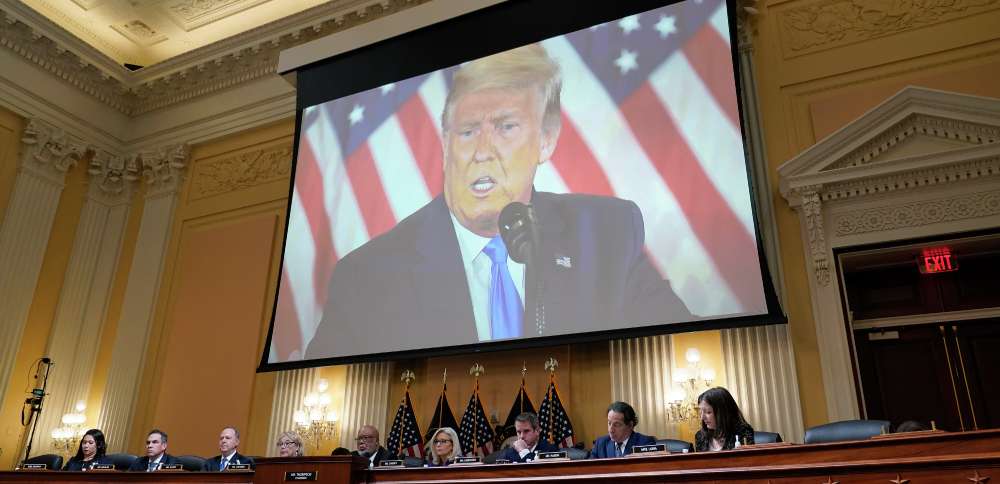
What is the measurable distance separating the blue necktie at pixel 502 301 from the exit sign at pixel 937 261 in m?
3.14

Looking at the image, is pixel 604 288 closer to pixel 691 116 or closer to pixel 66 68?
pixel 691 116

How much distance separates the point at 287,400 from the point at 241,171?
10.0 ft

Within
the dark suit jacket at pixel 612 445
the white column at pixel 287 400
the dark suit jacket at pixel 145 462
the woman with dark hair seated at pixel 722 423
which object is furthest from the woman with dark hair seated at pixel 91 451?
the woman with dark hair seated at pixel 722 423

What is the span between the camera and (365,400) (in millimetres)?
6699

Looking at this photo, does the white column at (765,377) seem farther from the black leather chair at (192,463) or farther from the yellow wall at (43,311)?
the yellow wall at (43,311)

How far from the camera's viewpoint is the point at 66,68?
897 centimetres

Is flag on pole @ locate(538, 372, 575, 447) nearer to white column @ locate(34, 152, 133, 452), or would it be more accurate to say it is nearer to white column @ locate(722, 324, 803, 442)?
white column @ locate(722, 324, 803, 442)

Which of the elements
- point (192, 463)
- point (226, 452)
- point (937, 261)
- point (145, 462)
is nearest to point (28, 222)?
point (145, 462)

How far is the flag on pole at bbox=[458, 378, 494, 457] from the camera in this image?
595 centimetres

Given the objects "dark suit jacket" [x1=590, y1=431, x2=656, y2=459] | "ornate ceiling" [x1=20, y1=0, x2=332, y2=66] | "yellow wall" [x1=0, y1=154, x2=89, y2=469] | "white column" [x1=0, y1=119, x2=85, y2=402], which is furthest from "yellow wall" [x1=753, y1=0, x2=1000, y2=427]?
"white column" [x1=0, y1=119, x2=85, y2=402]

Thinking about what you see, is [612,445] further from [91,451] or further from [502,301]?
[91,451]

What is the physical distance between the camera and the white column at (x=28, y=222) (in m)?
7.96

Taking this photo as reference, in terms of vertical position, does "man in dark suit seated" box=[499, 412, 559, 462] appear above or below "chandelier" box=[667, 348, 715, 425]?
below

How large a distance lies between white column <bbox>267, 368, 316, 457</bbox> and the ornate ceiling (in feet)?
14.7
